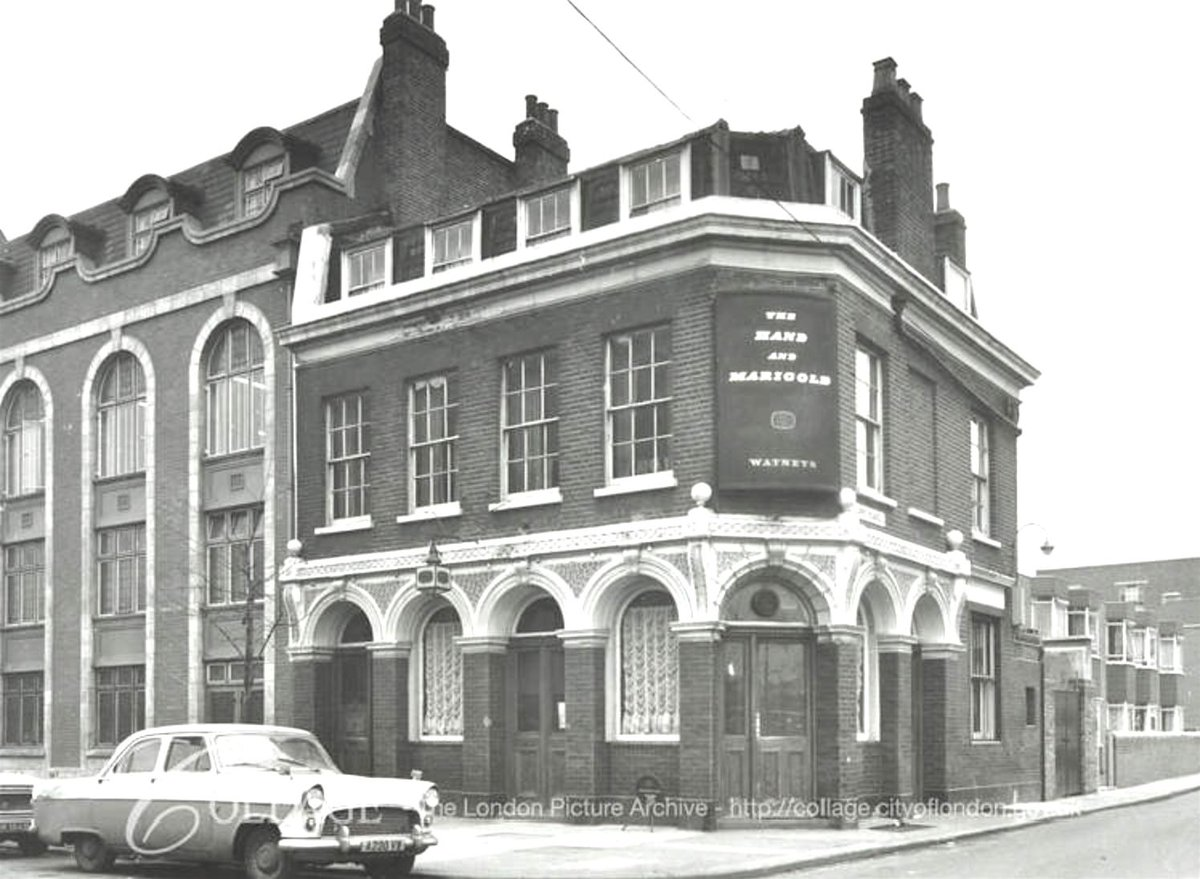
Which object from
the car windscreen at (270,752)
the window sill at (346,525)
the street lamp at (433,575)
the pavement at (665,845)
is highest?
the window sill at (346,525)

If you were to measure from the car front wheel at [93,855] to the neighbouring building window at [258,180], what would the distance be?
1446cm

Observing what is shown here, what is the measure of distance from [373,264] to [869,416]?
27.9 ft

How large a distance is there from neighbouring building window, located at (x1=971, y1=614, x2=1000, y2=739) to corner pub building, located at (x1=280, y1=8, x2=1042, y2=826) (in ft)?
0.27

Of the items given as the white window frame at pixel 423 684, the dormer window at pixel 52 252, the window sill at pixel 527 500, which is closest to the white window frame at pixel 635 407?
the window sill at pixel 527 500

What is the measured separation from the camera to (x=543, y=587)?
21.4 metres

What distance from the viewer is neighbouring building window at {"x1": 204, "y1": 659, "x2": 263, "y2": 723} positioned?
25.9 m

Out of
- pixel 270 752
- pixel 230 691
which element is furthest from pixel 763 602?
pixel 230 691

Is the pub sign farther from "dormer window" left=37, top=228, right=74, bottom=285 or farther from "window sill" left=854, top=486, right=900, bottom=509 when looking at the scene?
"dormer window" left=37, top=228, right=74, bottom=285

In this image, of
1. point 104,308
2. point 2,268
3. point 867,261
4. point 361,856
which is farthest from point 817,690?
point 2,268

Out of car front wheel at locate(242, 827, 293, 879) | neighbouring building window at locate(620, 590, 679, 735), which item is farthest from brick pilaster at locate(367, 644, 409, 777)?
car front wheel at locate(242, 827, 293, 879)

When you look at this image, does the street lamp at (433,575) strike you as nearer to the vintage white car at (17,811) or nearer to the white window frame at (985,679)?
the vintage white car at (17,811)

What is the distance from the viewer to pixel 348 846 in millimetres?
14352

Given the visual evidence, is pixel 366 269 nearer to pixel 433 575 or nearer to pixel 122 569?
pixel 433 575

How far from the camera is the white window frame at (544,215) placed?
21766 mm
